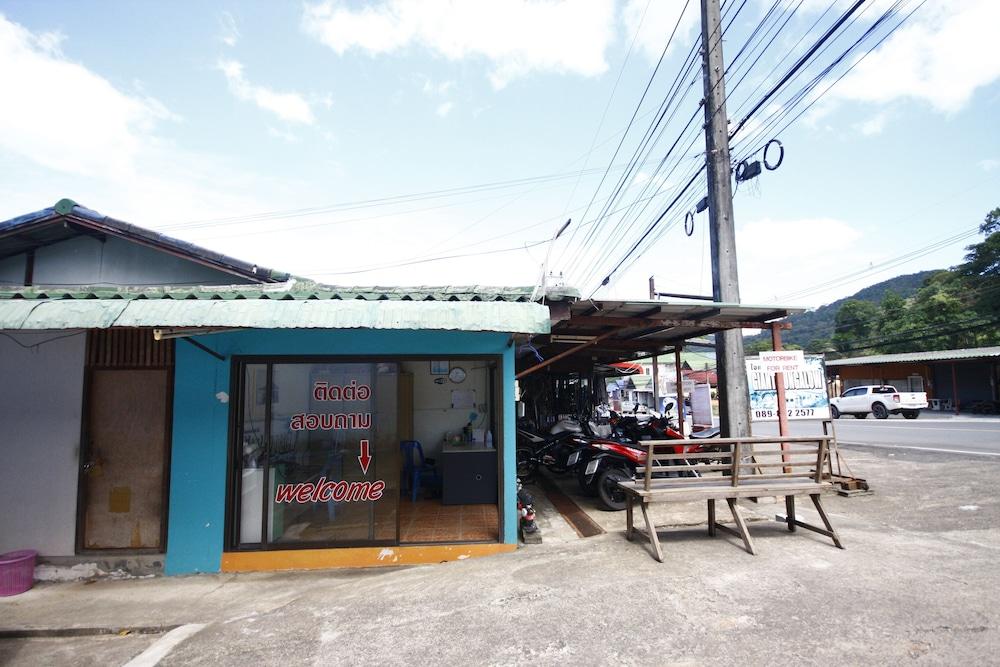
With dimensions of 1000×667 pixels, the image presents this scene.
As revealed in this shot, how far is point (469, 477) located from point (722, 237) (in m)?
5.11

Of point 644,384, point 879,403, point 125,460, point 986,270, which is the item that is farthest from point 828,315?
point 125,460

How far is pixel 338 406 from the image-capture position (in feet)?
17.9

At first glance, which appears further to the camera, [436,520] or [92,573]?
[436,520]

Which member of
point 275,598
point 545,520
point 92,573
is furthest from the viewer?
point 545,520

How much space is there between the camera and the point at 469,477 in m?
6.85

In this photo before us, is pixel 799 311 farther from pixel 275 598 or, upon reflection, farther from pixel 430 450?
pixel 275 598

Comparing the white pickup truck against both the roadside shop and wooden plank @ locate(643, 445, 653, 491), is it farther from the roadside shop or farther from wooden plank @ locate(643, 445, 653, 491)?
the roadside shop

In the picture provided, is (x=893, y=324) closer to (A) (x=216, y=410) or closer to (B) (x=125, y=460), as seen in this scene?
(A) (x=216, y=410)

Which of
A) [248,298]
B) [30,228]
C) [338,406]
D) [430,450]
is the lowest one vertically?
[430,450]

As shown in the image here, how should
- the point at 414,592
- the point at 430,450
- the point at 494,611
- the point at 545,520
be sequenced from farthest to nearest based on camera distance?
the point at 430,450
the point at 545,520
the point at 414,592
the point at 494,611

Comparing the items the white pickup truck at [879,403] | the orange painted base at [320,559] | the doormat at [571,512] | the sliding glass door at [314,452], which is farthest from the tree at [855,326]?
the sliding glass door at [314,452]

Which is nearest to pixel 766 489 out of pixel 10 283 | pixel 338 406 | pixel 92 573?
pixel 338 406

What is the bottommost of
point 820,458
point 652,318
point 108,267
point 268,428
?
point 820,458

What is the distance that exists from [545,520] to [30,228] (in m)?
7.11
